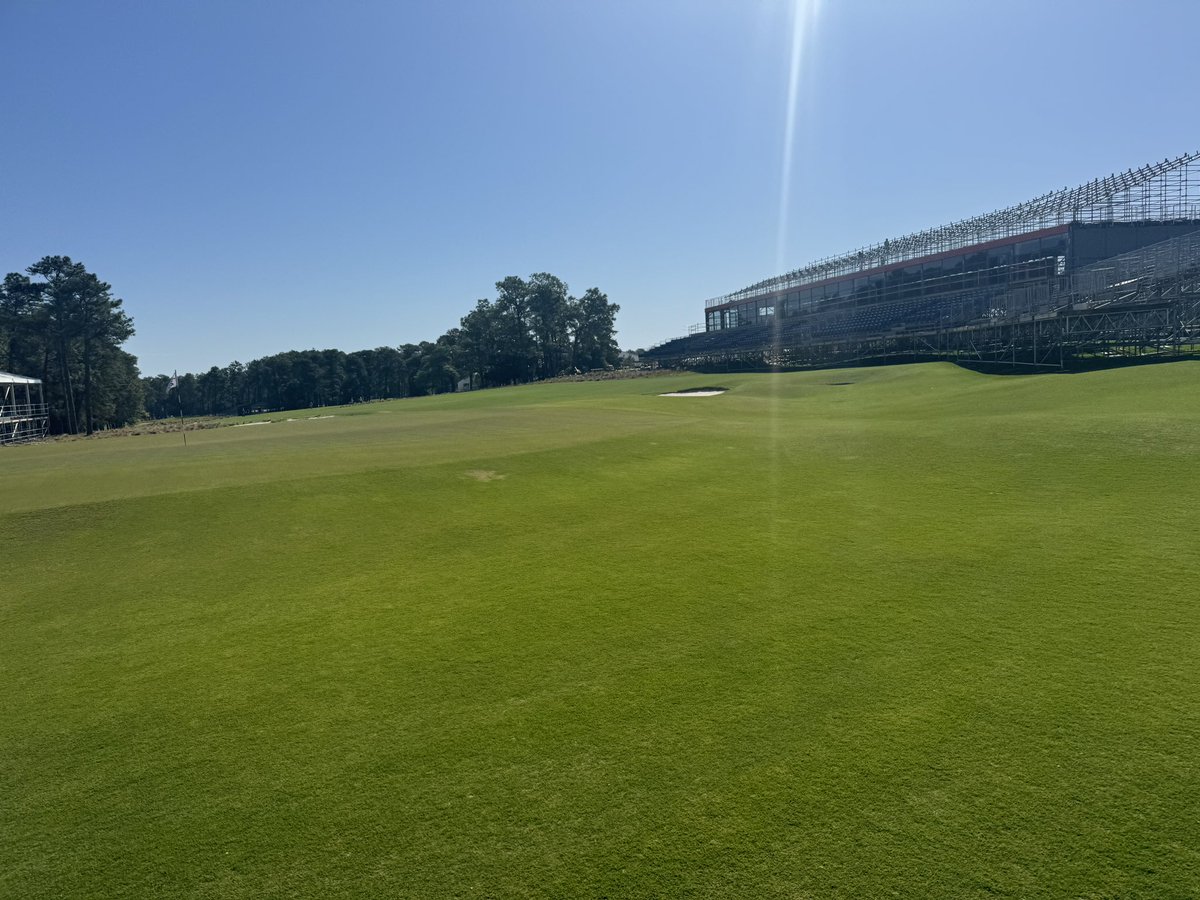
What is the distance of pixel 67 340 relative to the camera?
72.5 metres

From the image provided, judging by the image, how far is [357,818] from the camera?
193 inches

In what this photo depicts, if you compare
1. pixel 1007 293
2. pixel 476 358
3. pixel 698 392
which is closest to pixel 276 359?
pixel 476 358

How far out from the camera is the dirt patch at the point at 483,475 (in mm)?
17250

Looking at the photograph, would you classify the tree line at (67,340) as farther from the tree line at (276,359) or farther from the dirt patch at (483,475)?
the dirt patch at (483,475)

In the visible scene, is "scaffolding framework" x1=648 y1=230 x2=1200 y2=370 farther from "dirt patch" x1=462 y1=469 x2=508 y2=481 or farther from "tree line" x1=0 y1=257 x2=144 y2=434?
"tree line" x1=0 y1=257 x2=144 y2=434

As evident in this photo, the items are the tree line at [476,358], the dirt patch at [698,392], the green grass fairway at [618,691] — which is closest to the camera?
the green grass fairway at [618,691]

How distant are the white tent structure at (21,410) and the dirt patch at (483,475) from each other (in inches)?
2323

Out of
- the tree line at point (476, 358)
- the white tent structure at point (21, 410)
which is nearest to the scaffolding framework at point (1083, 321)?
the tree line at point (476, 358)

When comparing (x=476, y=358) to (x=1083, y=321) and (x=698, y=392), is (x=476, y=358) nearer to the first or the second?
(x=698, y=392)

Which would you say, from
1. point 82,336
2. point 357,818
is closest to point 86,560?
point 357,818

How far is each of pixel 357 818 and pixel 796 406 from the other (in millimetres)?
35764

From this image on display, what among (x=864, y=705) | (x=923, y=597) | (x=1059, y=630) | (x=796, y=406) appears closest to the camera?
(x=864, y=705)

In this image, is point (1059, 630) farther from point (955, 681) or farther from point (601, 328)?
point (601, 328)

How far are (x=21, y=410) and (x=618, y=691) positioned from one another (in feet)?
268
